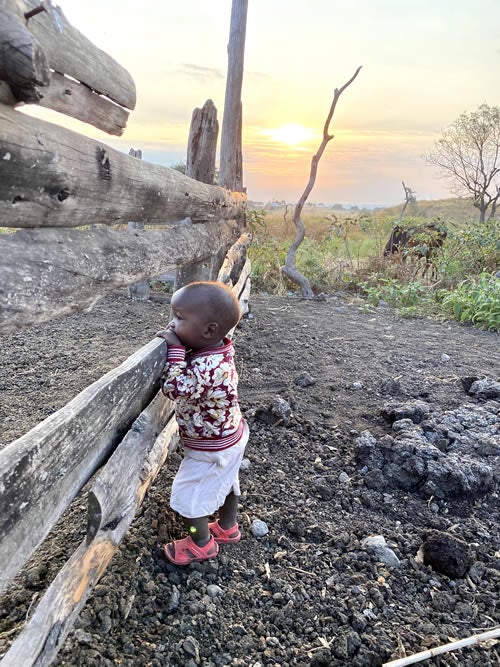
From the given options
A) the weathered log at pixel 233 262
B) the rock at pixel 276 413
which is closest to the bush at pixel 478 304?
the weathered log at pixel 233 262

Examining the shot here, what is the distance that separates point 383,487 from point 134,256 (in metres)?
1.88

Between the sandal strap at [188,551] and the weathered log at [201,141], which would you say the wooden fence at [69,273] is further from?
the weathered log at [201,141]

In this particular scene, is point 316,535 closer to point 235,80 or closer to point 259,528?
point 259,528

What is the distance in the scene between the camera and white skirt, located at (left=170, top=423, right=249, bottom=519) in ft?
7.29

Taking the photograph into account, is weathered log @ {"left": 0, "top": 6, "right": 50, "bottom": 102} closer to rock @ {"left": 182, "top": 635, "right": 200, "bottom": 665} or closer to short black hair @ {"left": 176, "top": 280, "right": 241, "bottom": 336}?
short black hair @ {"left": 176, "top": 280, "right": 241, "bottom": 336}

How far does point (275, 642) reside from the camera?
1.91m

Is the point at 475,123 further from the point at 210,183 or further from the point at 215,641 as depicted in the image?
the point at 215,641

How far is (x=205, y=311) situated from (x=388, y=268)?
8.50m

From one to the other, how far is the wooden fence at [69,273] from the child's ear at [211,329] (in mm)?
306

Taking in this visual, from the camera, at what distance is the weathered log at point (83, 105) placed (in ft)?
6.58

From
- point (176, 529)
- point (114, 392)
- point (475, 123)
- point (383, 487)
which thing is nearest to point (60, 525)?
point (176, 529)

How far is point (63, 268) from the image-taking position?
5.83 ft

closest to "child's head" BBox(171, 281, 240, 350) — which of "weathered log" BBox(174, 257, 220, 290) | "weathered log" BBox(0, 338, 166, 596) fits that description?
"weathered log" BBox(0, 338, 166, 596)

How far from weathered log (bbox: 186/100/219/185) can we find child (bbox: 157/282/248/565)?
8.75 feet
